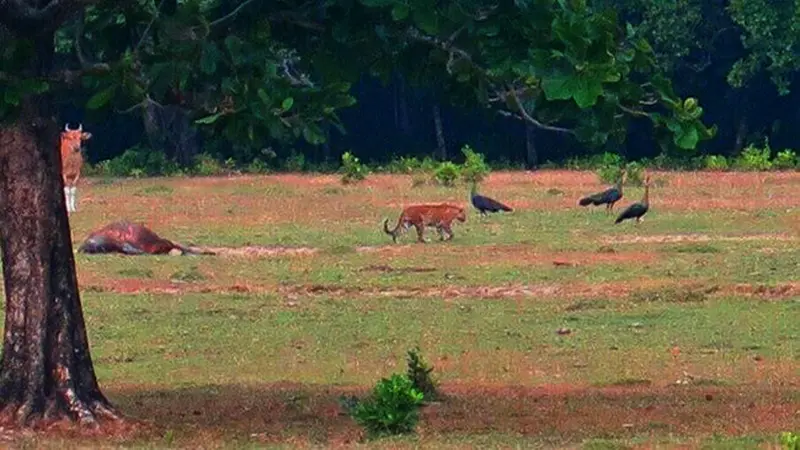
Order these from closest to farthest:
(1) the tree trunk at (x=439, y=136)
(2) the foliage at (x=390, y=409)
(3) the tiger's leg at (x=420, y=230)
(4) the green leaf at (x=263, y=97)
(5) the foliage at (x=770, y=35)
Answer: (4) the green leaf at (x=263, y=97), (2) the foliage at (x=390, y=409), (3) the tiger's leg at (x=420, y=230), (5) the foliage at (x=770, y=35), (1) the tree trunk at (x=439, y=136)

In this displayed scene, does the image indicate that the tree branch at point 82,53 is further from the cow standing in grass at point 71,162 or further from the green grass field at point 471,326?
the cow standing in grass at point 71,162

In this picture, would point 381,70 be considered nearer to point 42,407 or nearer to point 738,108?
point 42,407

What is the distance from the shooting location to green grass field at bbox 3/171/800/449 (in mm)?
11820

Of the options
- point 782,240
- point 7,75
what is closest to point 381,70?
point 7,75

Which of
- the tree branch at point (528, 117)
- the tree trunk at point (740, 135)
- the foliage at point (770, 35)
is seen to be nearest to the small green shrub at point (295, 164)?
the foliage at point (770, 35)

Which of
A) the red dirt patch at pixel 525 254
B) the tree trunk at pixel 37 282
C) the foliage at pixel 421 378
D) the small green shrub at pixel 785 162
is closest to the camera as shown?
the tree trunk at pixel 37 282

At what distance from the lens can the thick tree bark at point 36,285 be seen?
11219 millimetres

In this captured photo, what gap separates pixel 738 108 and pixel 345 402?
4041 cm

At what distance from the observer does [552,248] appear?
23500 millimetres

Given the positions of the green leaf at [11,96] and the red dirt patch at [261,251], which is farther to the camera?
the red dirt patch at [261,251]

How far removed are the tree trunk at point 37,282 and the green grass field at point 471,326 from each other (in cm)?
35

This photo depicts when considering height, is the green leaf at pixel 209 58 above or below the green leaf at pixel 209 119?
above

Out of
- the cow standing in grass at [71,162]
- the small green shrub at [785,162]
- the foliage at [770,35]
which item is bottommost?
the small green shrub at [785,162]

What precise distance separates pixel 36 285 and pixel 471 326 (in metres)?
6.51
